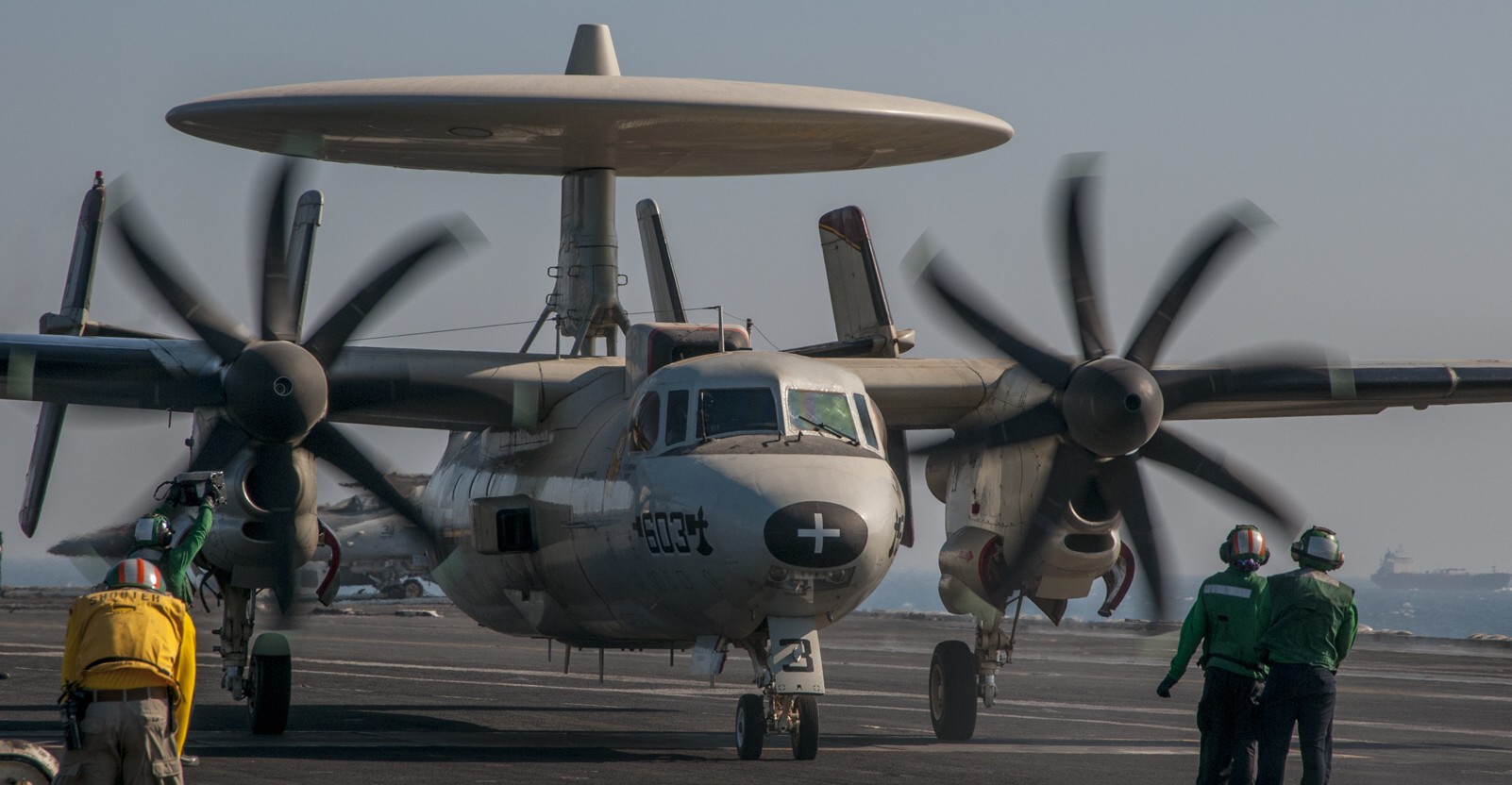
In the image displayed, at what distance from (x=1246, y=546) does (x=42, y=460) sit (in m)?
20.2

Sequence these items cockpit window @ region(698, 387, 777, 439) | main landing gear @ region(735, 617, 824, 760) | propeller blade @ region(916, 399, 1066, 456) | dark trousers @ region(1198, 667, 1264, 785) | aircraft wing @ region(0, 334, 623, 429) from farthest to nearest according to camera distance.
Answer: propeller blade @ region(916, 399, 1066, 456)
aircraft wing @ region(0, 334, 623, 429)
cockpit window @ region(698, 387, 777, 439)
main landing gear @ region(735, 617, 824, 760)
dark trousers @ region(1198, 667, 1264, 785)

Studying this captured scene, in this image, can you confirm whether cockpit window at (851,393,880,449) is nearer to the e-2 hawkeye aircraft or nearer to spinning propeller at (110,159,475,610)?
the e-2 hawkeye aircraft

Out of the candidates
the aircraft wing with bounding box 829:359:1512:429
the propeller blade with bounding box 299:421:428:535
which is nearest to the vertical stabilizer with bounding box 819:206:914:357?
the aircraft wing with bounding box 829:359:1512:429

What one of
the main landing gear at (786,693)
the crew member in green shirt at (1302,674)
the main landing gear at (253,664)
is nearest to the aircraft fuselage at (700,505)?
the main landing gear at (786,693)

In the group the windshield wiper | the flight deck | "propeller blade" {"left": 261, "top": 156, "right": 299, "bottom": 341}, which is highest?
"propeller blade" {"left": 261, "top": 156, "right": 299, "bottom": 341}

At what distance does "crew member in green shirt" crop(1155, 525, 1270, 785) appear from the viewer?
41.7ft

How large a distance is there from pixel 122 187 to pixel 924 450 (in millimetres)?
9507

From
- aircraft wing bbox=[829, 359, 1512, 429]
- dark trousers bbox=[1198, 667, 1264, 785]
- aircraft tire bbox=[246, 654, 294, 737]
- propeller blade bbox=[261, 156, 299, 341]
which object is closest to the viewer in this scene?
dark trousers bbox=[1198, 667, 1264, 785]

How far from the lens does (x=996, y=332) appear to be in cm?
2027

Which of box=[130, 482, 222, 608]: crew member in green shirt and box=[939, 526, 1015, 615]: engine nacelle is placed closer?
box=[130, 482, 222, 608]: crew member in green shirt

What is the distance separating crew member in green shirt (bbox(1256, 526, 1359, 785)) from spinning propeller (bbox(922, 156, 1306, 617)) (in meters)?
6.51

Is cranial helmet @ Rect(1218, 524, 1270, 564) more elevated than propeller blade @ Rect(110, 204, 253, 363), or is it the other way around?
propeller blade @ Rect(110, 204, 253, 363)

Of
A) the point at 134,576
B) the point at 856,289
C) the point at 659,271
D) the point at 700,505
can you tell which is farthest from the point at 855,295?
the point at 134,576

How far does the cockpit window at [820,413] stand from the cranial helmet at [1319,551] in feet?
15.9
